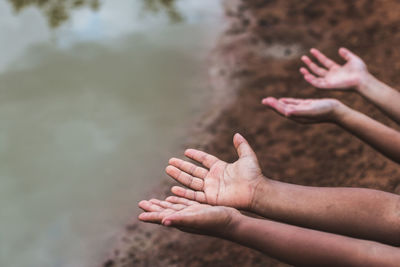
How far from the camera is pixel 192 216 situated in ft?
3.89

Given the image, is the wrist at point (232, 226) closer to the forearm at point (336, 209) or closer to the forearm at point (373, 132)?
the forearm at point (336, 209)

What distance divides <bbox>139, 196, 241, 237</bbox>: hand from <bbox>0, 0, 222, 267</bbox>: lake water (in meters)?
0.67

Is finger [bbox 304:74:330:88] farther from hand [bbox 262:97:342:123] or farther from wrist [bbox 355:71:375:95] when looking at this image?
hand [bbox 262:97:342:123]

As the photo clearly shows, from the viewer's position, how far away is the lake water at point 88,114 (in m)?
1.97

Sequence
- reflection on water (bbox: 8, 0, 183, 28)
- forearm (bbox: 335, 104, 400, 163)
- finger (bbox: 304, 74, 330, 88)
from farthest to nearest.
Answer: reflection on water (bbox: 8, 0, 183, 28), finger (bbox: 304, 74, 330, 88), forearm (bbox: 335, 104, 400, 163)

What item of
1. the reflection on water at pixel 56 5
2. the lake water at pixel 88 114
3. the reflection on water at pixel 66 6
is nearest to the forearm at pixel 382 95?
the lake water at pixel 88 114

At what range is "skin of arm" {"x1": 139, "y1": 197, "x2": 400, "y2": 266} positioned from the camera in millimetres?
1196

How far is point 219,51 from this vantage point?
8.72ft

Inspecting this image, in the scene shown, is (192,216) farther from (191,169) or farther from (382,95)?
(382,95)

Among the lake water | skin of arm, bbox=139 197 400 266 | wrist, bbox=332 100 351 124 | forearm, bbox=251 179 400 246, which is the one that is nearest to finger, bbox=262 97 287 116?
wrist, bbox=332 100 351 124

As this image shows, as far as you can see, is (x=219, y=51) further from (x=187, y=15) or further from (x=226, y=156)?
(x=226, y=156)

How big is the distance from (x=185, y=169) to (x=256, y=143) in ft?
→ 2.57

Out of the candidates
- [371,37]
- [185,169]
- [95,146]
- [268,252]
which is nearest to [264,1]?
[371,37]

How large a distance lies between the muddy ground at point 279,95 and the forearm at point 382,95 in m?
0.36
